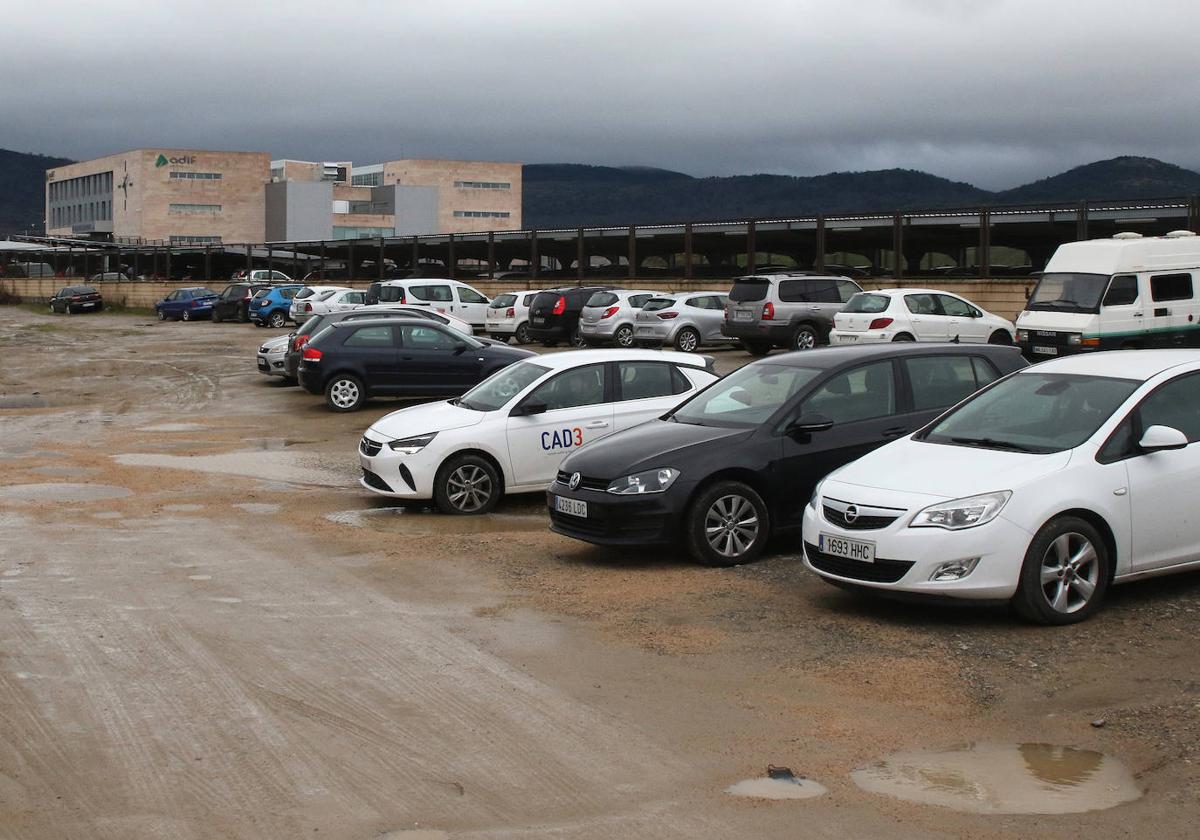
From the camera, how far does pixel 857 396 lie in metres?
10.7

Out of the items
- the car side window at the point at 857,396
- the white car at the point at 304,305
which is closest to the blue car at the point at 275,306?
the white car at the point at 304,305

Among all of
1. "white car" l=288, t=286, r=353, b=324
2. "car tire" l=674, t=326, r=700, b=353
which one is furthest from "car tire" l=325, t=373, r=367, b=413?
"white car" l=288, t=286, r=353, b=324

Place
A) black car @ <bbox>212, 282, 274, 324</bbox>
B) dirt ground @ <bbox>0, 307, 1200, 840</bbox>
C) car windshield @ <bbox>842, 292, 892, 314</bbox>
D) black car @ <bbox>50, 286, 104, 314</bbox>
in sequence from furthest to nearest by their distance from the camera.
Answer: black car @ <bbox>50, 286, 104, 314</bbox>
black car @ <bbox>212, 282, 274, 324</bbox>
car windshield @ <bbox>842, 292, 892, 314</bbox>
dirt ground @ <bbox>0, 307, 1200, 840</bbox>

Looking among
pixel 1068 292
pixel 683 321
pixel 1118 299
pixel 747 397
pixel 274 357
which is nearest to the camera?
pixel 747 397

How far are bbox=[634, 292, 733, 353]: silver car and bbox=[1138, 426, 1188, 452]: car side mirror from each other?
23904 mm

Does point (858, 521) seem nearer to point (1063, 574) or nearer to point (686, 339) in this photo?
point (1063, 574)

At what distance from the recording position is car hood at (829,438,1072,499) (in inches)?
316

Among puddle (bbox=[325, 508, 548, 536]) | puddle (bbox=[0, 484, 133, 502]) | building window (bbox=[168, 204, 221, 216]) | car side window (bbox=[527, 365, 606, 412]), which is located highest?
building window (bbox=[168, 204, 221, 216])

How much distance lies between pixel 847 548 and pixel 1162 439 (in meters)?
1.95

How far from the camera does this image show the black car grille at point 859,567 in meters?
7.98

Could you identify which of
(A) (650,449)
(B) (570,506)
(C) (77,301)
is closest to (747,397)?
(A) (650,449)

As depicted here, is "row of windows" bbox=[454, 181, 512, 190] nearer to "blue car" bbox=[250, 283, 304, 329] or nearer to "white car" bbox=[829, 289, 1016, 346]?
"blue car" bbox=[250, 283, 304, 329]

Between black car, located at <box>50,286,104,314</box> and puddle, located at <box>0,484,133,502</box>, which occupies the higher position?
black car, located at <box>50,286,104,314</box>

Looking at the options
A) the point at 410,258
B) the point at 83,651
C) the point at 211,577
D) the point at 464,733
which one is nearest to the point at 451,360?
the point at 211,577
